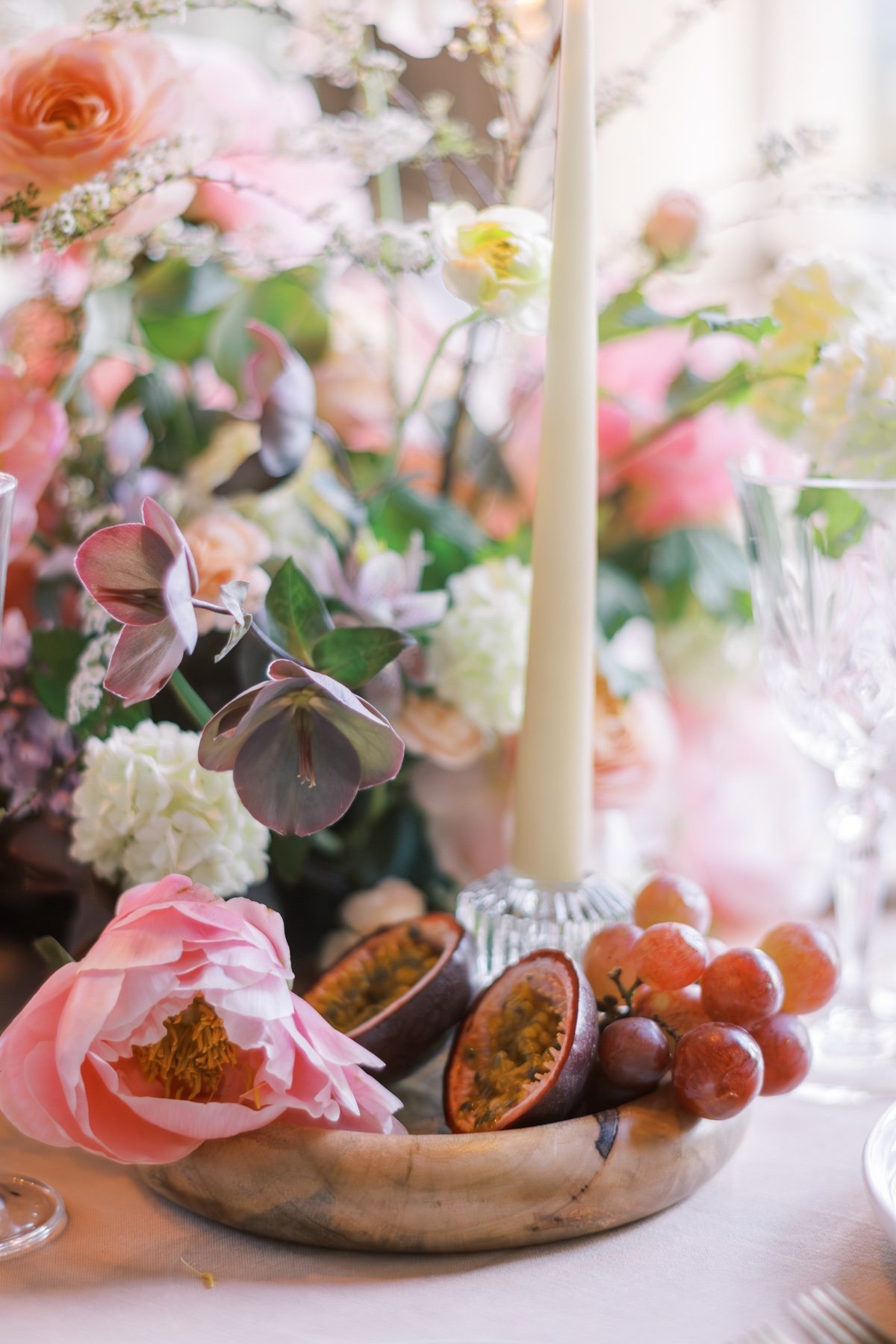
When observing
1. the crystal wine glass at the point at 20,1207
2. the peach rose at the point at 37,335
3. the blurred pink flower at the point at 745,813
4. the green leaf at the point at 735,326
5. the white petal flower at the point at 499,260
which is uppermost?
the white petal flower at the point at 499,260

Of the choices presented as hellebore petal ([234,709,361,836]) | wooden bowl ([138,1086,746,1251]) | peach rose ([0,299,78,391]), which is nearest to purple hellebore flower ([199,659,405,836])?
hellebore petal ([234,709,361,836])

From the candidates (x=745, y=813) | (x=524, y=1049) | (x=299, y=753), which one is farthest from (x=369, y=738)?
(x=745, y=813)

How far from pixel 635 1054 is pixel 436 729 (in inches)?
8.4

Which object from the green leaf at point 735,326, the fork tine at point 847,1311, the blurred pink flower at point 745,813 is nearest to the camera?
the fork tine at point 847,1311

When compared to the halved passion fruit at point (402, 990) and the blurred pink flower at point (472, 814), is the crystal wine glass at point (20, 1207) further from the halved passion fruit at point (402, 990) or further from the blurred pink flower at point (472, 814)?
the blurred pink flower at point (472, 814)

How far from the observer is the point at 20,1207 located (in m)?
0.44

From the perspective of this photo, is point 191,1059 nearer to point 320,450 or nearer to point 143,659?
point 143,659

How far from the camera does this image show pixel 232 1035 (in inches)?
15.7

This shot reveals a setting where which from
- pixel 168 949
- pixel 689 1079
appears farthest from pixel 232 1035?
pixel 689 1079

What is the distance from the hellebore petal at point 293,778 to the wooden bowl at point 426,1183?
0.10m

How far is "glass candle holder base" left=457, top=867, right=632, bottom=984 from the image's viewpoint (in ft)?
1.72

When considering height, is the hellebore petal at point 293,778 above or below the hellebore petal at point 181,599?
below

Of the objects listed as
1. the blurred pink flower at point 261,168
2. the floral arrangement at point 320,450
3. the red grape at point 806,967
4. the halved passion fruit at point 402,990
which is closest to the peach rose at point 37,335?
the floral arrangement at point 320,450

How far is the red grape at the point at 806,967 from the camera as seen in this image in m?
0.48
